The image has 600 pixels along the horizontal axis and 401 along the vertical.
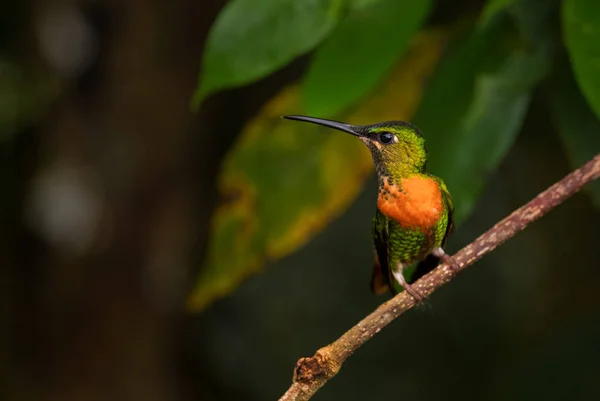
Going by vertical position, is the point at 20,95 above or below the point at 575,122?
below

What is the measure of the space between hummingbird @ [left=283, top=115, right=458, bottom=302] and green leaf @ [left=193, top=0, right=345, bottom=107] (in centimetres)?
18

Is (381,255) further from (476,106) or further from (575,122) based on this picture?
(575,122)

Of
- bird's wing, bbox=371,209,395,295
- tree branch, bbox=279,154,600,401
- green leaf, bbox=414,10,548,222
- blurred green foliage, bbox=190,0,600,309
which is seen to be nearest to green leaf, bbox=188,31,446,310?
blurred green foliage, bbox=190,0,600,309

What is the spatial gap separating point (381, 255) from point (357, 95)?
22cm

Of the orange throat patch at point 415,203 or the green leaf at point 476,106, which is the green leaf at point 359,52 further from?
the orange throat patch at point 415,203

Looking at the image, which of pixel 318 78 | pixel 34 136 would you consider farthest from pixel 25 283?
pixel 318 78

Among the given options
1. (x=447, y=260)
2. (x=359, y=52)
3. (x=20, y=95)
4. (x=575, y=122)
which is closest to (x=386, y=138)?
(x=447, y=260)

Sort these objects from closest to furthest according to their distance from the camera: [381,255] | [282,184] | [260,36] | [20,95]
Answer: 1. [381,255]
2. [260,36]
3. [282,184]
4. [20,95]

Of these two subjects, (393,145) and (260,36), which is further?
(260,36)

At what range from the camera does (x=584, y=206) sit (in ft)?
5.97

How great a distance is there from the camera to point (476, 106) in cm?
86

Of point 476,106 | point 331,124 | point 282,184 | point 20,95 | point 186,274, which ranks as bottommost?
point 186,274

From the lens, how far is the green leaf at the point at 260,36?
83 cm

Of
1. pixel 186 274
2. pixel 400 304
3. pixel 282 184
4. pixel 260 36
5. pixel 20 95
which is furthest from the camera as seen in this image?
pixel 20 95
